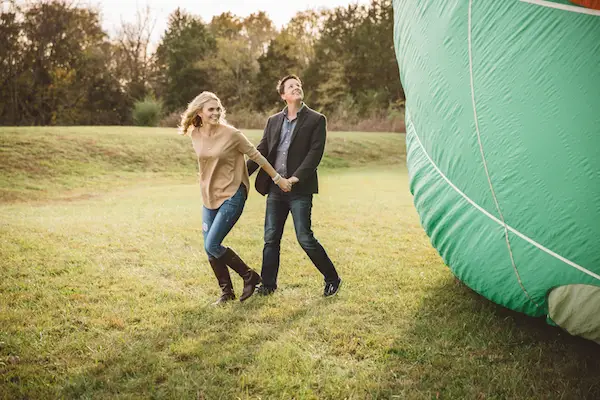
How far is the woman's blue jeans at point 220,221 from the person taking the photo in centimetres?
464

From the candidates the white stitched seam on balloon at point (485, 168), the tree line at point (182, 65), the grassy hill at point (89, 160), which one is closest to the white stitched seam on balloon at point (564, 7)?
the white stitched seam on balloon at point (485, 168)

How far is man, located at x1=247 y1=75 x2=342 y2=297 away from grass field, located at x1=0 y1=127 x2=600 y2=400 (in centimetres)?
39

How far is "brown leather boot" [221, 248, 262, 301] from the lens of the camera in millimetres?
4852

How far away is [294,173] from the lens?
189 inches

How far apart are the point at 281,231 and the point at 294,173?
596 mm

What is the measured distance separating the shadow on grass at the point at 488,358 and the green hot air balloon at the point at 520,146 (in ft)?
1.23

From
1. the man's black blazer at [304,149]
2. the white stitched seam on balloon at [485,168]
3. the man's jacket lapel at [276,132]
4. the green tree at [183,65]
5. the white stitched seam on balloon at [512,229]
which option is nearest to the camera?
the white stitched seam on balloon at [512,229]

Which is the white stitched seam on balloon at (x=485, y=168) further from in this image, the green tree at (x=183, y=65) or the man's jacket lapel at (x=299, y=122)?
the green tree at (x=183, y=65)

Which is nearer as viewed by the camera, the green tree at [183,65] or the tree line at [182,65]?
the tree line at [182,65]

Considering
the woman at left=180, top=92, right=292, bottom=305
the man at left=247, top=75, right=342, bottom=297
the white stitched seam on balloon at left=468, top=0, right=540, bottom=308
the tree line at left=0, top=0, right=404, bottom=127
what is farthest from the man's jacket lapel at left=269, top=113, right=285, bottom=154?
the tree line at left=0, top=0, right=404, bottom=127

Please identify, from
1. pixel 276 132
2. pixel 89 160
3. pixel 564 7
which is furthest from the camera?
pixel 89 160

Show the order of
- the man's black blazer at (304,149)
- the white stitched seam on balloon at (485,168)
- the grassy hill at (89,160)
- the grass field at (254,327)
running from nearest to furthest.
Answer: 1. the grass field at (254,327)
2. the white stitched seam on balloon at (485,168)
3. the man's black blazer at (304,149)
4. the grassy hill at (89,160)

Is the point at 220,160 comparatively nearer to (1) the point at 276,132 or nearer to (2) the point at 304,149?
(1) the point at 276,132

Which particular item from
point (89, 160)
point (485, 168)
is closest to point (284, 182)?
point (485, 168)
